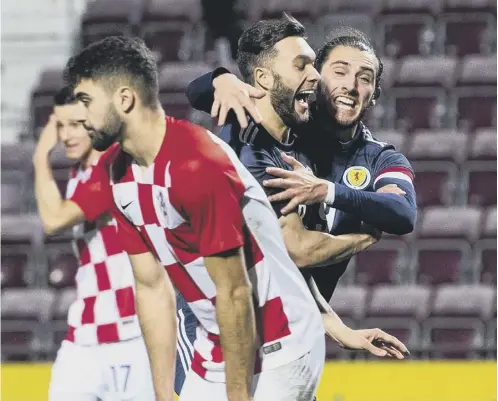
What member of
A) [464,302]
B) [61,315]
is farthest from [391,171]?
[61,315]

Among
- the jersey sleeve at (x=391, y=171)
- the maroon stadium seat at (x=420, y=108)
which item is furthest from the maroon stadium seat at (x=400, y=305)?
the jersey sleeve at (x=391, y=171)

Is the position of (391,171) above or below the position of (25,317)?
above

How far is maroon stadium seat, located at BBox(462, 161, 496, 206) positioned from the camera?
6.58 meters

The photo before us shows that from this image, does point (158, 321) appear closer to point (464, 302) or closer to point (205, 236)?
point (205, 236)

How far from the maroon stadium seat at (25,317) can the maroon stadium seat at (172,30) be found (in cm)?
193

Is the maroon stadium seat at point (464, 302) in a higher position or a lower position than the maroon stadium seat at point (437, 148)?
lower

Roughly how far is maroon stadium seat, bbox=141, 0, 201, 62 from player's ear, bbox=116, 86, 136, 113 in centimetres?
506

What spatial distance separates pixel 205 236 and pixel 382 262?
165 inches

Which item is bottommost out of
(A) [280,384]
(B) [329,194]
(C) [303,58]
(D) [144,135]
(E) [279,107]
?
(A) [280,384]

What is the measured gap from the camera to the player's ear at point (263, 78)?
2.78 metres

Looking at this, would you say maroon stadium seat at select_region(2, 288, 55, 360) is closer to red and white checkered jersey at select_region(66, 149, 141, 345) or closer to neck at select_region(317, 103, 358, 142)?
red and white checkered jersey at select_region(66, 149, 141, 345)

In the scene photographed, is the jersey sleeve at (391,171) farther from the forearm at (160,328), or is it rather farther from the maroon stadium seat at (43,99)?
the maroon stadium seat at (43,99)

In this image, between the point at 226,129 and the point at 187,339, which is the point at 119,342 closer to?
the point at 187,339

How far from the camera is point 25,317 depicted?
630 centimetres
